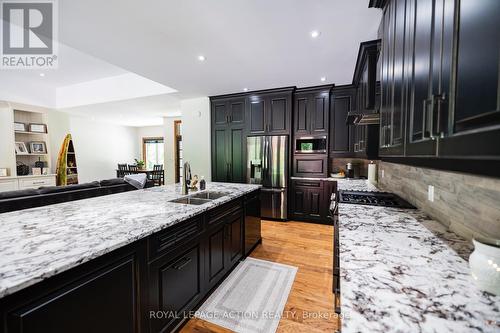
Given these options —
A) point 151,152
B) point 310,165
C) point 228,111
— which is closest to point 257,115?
point 228,111

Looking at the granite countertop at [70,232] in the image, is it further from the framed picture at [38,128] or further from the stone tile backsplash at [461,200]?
the framed picture at [38,128]

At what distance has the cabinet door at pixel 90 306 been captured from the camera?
Answer: 779mm

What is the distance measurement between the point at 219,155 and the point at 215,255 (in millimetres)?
3068

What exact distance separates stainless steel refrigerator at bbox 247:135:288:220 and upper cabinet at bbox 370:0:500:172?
313cm

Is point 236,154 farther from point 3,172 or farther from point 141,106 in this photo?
point 3,172

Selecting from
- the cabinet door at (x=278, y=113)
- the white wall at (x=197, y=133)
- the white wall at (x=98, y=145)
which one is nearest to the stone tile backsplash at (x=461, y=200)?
the cabinet door at (x=278, y=113)

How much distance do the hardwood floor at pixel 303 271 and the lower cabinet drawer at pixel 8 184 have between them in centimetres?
541

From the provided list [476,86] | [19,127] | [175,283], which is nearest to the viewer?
[476,86]

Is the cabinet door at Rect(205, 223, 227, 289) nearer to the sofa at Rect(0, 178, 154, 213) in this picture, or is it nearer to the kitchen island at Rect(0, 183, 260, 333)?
the kitchen island at Rect(0, 183, 260, 333)

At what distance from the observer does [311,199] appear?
411cm

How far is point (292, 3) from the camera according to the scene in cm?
184

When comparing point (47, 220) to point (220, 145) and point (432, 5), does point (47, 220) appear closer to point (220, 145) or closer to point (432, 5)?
point (432, 5)

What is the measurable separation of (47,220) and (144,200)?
2.34 ft

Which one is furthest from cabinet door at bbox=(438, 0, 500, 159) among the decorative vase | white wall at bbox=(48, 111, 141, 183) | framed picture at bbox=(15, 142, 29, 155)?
white wall at bbox=(48, 111, 141, 183)
